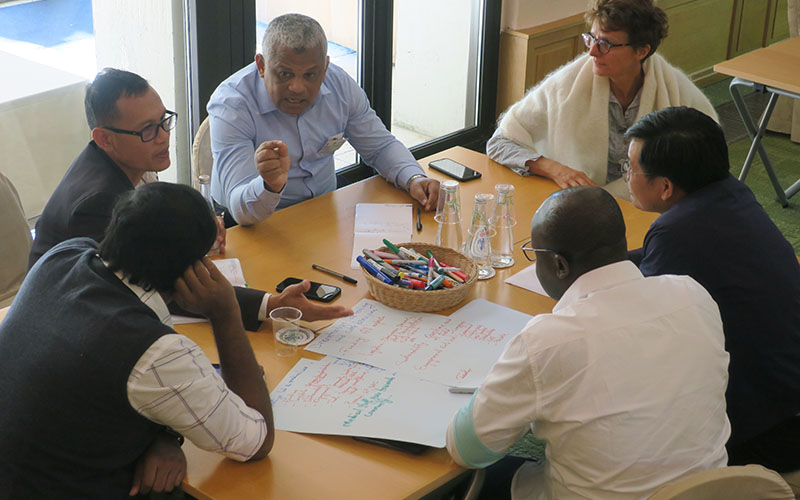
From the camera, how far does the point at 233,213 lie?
261 centimetres

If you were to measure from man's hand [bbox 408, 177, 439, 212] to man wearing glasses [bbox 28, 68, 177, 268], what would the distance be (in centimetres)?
85

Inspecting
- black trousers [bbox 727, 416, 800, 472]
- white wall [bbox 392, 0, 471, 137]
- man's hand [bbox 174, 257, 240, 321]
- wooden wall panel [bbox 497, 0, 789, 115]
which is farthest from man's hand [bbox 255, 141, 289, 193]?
wooden wall panel [bbox 497, 0, 789, 115]

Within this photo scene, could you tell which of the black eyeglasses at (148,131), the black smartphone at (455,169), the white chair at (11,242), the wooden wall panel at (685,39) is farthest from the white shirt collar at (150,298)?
the wooden wall panel at (685,39)

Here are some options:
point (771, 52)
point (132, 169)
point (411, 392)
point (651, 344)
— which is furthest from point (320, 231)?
point (771, 52)

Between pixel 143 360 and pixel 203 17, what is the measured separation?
2370 mm

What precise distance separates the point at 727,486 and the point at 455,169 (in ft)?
5.96

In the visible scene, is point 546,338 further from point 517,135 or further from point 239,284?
point 517,135

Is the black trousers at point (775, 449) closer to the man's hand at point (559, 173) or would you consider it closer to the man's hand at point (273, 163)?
the man's hand at point (559, 173)

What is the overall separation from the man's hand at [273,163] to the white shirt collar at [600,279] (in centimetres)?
113

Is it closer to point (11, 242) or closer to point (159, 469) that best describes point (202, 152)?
point (11, 242)

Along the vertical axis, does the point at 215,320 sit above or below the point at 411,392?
above

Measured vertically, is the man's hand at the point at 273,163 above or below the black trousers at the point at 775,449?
above

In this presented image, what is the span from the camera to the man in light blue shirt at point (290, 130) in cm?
258

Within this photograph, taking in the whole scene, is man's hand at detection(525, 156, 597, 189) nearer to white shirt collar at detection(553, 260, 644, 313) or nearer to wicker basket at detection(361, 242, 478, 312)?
wicker basket at detection(361, 242, 478, 312)
